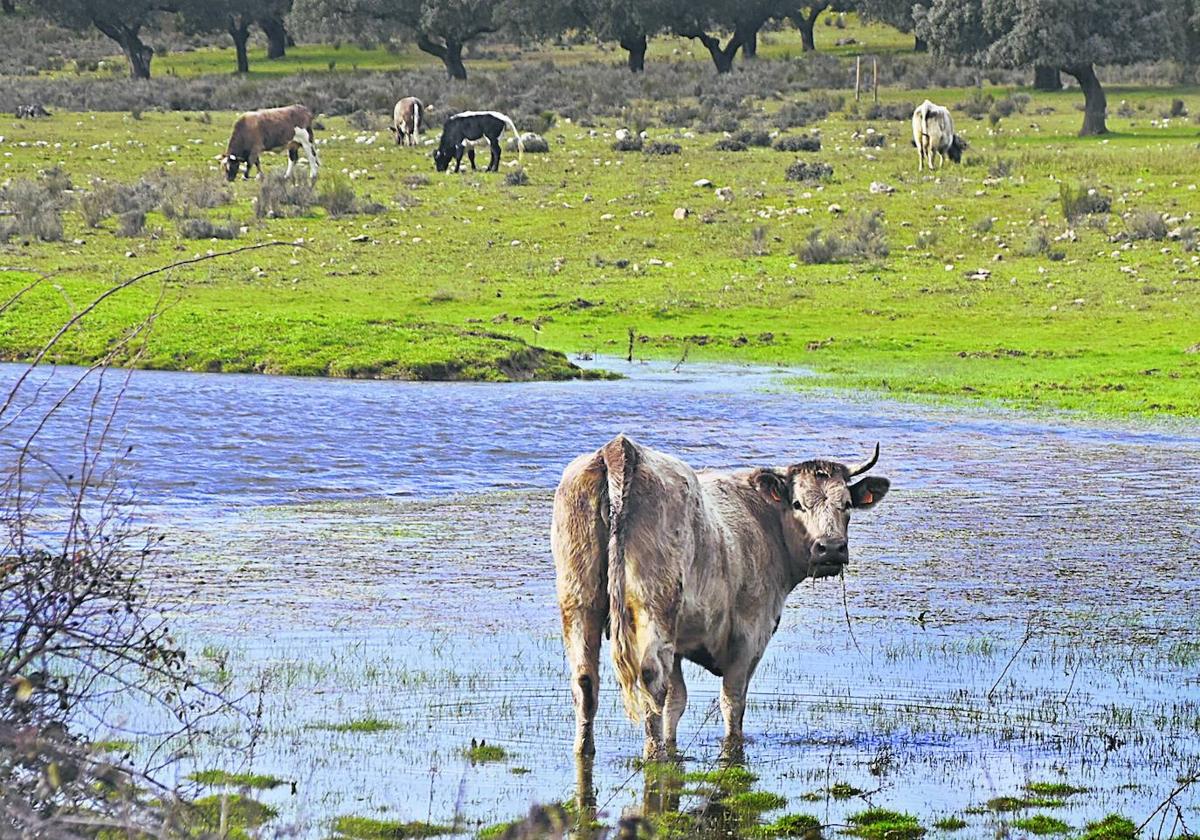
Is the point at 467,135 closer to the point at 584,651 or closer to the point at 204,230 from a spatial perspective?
the point at 204,230

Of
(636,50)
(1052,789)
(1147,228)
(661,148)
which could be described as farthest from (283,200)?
(636,50)

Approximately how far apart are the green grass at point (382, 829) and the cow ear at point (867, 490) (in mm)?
3119

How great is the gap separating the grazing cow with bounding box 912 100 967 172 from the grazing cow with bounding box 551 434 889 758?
29.9m

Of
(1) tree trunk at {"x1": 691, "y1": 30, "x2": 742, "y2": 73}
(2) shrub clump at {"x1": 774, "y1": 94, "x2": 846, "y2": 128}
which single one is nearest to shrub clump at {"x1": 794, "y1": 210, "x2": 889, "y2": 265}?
(2) shrub clump at {"x1": 774, "y1": 94, "x2": 846, "y2": 128}

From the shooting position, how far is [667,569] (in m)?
8.25

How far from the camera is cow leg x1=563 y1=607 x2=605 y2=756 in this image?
8242mm

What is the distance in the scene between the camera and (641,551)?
8.20 metres

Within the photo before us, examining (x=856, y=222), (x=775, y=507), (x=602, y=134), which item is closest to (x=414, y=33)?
(x=602, y=134)

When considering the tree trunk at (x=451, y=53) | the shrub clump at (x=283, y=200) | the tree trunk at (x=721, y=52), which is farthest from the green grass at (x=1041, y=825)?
the tree trunk at (x=451, y=53)

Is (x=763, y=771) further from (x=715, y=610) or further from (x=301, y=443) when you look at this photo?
(x=301, y=443)

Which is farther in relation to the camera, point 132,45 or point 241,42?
point 241,42

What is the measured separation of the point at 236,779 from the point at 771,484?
2.99 m

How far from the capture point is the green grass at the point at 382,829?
732 cm

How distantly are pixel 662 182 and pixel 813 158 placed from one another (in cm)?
Result: 507
